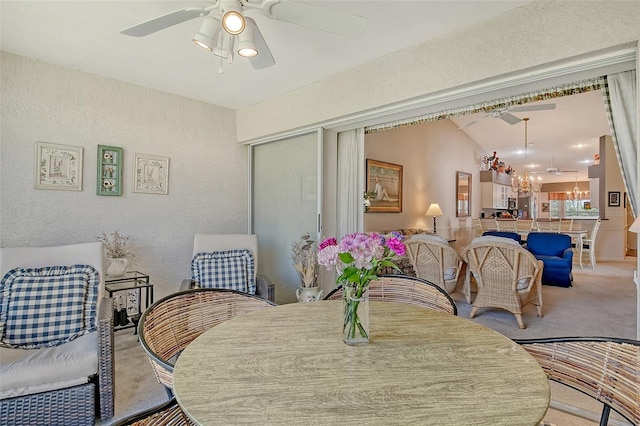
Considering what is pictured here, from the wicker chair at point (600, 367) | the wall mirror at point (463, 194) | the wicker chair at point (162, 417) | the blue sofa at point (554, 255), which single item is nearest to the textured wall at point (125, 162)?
the wicker chair at point (162, 417)

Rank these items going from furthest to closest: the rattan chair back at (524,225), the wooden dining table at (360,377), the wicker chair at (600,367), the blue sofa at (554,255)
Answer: the rattan chair back at (524,225)
the blue sofa at (554,255)
the wicker chair at (600,367)
the wooden dining table at (360,377)

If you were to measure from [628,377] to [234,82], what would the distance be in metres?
3.44

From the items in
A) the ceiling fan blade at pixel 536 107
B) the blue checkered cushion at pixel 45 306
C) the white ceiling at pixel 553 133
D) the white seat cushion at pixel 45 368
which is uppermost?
the white ceiling at pixel 553 133

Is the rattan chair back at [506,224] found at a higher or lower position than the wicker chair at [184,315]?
higher

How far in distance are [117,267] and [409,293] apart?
2.64m

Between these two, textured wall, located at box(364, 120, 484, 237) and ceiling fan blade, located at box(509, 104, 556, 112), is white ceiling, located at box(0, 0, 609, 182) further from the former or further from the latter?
ceiling fan blade, located at box(509, 104, 556, 112)

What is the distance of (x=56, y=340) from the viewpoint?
209 centimetres

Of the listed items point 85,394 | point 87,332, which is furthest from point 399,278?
point 87,332

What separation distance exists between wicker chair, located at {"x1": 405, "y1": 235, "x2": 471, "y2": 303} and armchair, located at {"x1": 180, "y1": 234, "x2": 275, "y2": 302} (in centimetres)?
193

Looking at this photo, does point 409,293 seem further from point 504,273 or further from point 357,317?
point 504,273

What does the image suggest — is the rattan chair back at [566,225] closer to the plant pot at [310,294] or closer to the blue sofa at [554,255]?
the blue sofa at [554,255]

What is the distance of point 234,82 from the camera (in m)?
3.29

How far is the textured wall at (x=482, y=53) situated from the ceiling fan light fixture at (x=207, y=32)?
1436 millimetres

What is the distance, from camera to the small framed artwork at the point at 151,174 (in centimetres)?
341
